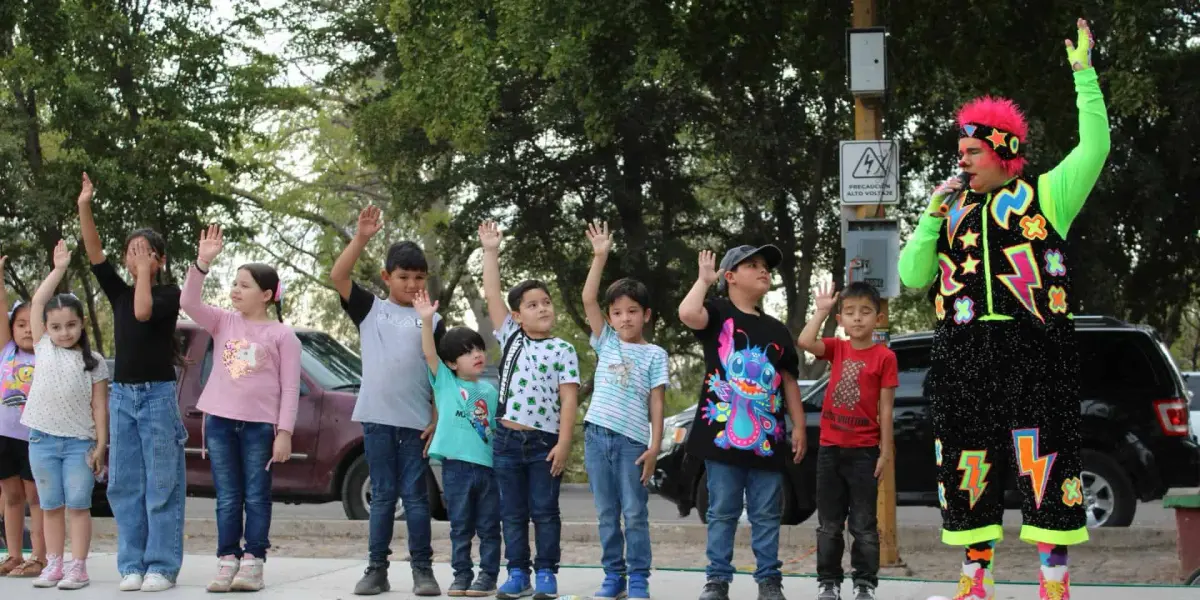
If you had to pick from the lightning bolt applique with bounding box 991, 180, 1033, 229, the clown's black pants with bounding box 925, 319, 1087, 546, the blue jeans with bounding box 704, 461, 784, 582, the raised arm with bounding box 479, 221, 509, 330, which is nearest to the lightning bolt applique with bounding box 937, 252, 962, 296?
the clown's black pants with bounding box 925, 319, 1087, 546

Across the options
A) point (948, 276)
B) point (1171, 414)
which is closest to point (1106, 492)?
point (1171, 414)

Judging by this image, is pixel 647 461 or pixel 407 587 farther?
pixel 407 587

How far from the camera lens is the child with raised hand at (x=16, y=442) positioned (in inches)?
328

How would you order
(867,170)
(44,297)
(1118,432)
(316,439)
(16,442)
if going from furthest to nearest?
(316,439) < (1118,432) < (867,170) < (16,442) < (44,297)

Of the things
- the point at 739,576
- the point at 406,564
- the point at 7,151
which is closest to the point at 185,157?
the point at 7,151

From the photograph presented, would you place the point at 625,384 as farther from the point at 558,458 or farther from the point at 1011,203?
the point at 1011,203

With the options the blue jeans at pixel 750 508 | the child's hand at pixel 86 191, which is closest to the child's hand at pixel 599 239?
the blue jeans at pixel 750 508

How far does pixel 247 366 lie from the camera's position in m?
7.58

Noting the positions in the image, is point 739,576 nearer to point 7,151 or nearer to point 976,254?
point 976,254

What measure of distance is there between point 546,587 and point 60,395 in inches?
114

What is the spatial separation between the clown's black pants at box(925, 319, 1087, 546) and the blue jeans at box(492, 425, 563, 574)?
2129 mm

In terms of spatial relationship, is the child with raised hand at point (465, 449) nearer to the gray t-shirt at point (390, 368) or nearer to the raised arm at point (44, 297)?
the gray t-shirt at point (390, 368)

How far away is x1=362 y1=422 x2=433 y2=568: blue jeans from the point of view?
7.48 m

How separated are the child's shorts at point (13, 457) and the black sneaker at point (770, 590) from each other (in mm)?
4268
